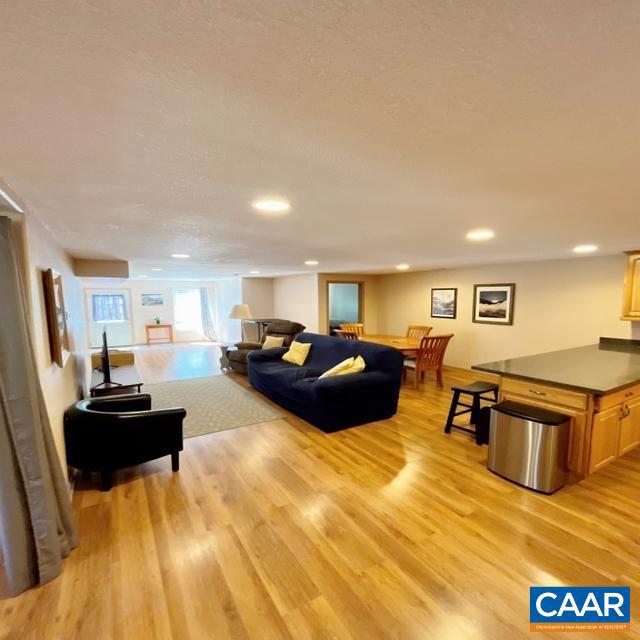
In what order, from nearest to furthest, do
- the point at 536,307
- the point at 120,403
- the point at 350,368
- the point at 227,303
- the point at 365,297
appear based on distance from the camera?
the point at 120,403 < the point at 350,368 < the point at 536,307 < the point at 365,297 < the point at 227,303

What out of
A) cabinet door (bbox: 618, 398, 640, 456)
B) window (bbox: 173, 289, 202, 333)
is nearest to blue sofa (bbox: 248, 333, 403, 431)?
cabinet door (bbox: 618, 398, 640, 456)

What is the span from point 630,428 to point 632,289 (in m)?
1.76

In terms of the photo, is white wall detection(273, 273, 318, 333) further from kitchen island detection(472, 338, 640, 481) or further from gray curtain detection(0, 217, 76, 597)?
gray curtain detection(0, 217, 76, 597)

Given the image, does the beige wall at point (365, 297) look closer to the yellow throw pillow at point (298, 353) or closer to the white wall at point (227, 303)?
the yellow throw pillow at point (298, 353)

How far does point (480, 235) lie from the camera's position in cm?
276

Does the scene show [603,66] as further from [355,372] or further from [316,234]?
[355,372]

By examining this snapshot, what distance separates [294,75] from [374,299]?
7472mm

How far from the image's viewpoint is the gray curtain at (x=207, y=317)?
10.9 m

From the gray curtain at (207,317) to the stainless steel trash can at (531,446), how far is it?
9527 millimetres

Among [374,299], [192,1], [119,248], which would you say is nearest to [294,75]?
[192,1]

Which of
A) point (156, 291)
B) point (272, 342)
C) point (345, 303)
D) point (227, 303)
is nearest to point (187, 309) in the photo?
point (156, 291)

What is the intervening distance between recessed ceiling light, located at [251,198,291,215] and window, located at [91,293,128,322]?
9728 mm

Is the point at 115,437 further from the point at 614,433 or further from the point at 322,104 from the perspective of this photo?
the point at 614,433

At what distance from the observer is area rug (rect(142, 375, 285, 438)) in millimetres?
3883
